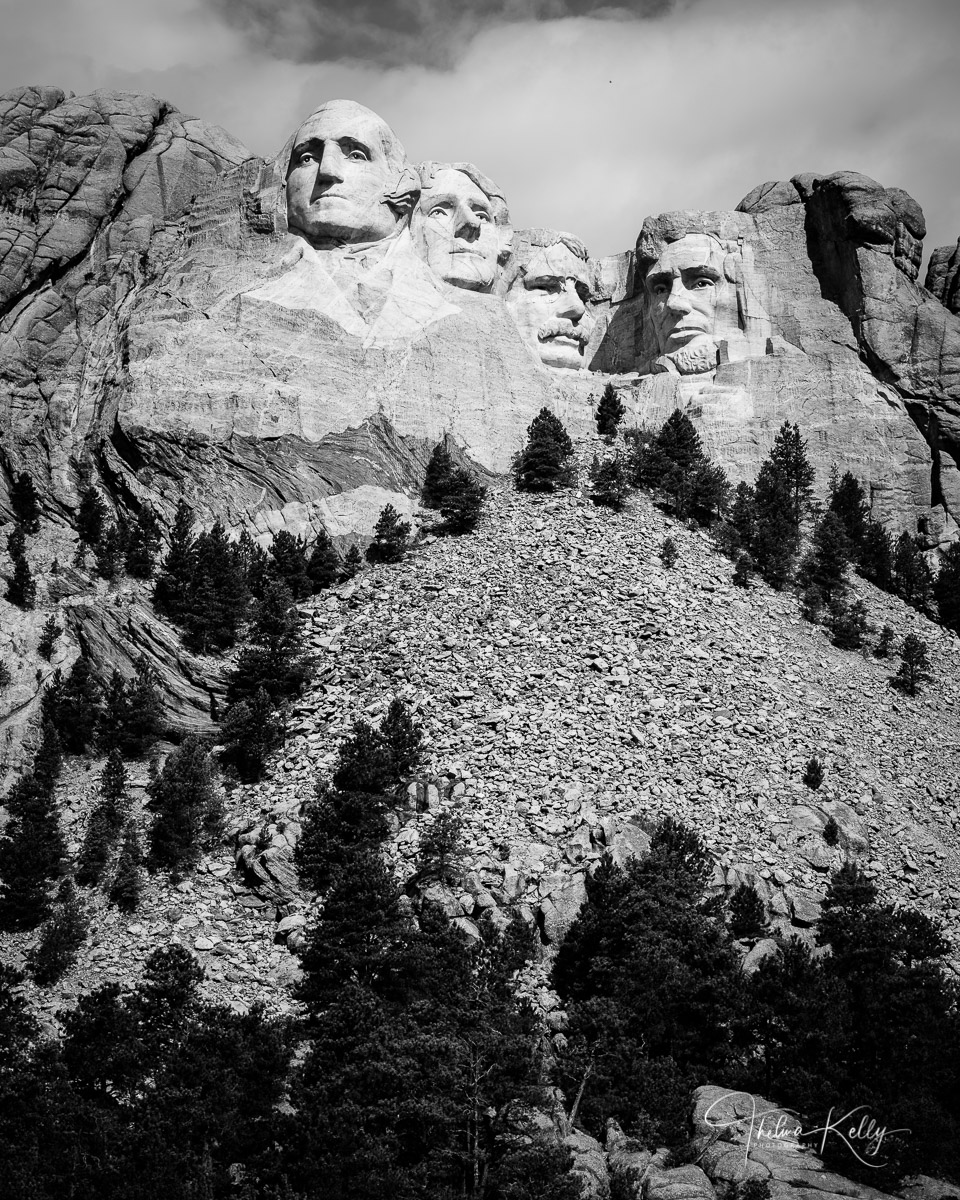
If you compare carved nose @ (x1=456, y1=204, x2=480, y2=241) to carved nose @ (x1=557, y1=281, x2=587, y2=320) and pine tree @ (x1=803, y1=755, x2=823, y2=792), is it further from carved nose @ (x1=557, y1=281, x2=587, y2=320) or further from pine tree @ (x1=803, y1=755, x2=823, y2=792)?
pine tree @ (x1=803, y1=755, x2=823, y2=792)

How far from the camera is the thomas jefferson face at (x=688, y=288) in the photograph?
61250mm

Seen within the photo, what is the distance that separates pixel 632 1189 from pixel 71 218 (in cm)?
4368

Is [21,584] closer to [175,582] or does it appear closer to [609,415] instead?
[175,582]

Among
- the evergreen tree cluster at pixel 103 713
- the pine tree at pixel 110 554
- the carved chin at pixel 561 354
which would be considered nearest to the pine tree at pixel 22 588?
the pine tree at pixel 110 554

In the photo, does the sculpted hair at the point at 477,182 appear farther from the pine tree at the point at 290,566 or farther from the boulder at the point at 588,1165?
the boulder at the point at 588,1165

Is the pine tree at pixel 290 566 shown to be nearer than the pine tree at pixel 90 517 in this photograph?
Yes

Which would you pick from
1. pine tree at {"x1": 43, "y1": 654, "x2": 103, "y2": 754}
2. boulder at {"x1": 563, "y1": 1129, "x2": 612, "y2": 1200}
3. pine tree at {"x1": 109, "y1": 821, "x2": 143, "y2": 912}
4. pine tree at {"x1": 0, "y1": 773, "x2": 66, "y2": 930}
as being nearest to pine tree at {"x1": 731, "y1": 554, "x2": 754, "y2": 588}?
pine tree at {"x1": 43, "y1": 654, "x2": 103, "y2": 754}

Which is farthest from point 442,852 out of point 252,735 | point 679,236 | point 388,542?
point 679,236

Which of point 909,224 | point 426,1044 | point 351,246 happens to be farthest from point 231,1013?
point 909,224

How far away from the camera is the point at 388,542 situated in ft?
169

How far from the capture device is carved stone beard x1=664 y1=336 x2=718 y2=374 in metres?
60.8

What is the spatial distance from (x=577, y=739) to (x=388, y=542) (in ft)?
35.5

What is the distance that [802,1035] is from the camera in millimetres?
34781

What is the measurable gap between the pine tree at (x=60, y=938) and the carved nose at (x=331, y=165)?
27219 millimetres
